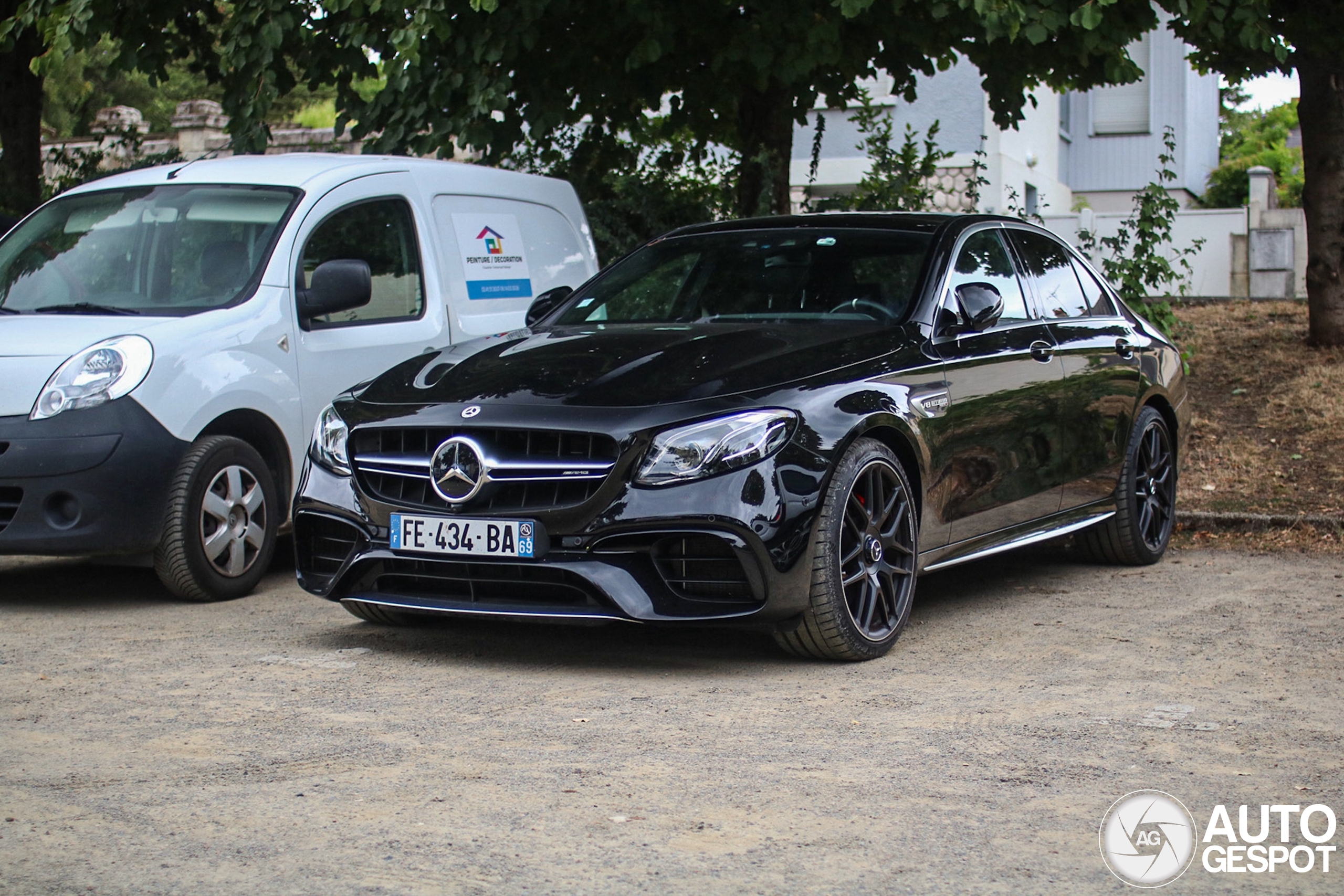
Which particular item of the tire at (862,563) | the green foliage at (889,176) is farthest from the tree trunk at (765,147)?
the tire at (862,563)

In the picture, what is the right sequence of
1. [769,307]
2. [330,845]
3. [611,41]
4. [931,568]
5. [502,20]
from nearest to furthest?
1. [330,845]
2. [931,568]
3. [769,307]
4. [502,20]
5. [611,41]

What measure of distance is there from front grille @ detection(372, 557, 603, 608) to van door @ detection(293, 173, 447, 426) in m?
2.05

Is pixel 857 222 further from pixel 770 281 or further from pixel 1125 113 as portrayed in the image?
pixel 1125 113

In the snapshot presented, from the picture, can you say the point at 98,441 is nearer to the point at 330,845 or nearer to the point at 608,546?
the point at 608,546

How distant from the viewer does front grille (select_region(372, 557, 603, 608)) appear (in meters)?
5.45

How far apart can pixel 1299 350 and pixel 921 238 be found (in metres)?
7.03

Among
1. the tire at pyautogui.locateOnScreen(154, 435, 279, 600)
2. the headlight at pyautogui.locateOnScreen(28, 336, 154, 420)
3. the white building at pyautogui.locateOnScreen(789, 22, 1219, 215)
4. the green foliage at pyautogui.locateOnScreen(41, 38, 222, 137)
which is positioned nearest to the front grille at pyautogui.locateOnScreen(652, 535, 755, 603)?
the tire at pyautogui.locateOnScreen(154, 435, 279, 600)

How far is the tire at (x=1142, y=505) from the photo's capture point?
316 inches

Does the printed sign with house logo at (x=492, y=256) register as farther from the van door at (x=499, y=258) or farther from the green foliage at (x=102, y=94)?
the green foliage at (x=102, y=94)

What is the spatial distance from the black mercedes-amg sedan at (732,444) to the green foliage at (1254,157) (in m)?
19.6

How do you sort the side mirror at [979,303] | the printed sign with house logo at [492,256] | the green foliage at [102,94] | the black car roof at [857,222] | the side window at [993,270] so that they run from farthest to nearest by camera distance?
the green foliage at [102,94]
the printed sign with house logo at [492,256]
the black car roof at [857,222]
the side window at [993,270]
the side mirror at [979,303]

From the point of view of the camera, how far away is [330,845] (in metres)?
3.68

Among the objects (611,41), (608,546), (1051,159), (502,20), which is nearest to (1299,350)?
(611,41)

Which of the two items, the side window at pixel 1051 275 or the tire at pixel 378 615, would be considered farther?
the side window at pixel 1051 275
